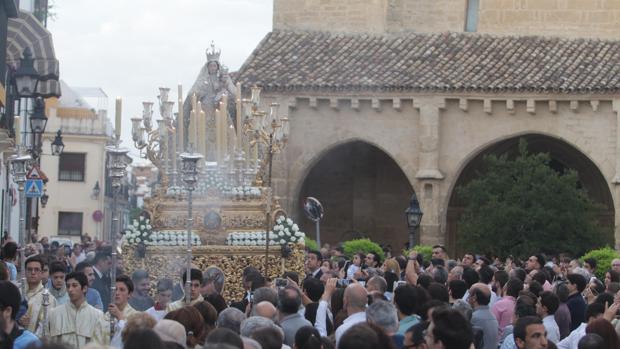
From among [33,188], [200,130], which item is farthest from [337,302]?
[200,130]

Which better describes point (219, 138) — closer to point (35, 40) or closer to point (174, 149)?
point (174, 149)

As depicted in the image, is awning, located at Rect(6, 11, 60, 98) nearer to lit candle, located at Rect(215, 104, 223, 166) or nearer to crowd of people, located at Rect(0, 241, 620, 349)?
lit candle, located at Rect(215, 104, 223, 166)

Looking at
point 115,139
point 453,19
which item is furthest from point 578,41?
point 115,139

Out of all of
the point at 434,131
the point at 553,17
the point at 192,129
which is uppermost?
the point at 553,17

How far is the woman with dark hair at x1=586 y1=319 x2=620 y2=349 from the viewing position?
996cm

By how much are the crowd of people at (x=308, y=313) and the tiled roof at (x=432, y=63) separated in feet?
61.2

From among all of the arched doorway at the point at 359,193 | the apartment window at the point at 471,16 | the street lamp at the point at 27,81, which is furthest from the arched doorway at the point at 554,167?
the street lamp at the point at 27,81

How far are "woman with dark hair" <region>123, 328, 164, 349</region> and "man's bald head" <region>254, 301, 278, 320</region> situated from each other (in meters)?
3.38

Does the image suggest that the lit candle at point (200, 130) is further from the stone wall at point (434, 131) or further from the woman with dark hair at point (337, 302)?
the stone wall at point (434, 131)

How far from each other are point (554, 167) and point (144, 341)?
31.0 meters

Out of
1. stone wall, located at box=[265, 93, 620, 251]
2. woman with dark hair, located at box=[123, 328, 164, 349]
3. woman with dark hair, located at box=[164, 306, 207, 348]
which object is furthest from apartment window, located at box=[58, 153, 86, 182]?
woman with dark hair, located at box=[123, 328, 164, 349]

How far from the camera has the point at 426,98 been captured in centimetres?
3619

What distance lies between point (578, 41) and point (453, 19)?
3.27m

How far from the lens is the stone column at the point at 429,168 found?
36.0m
